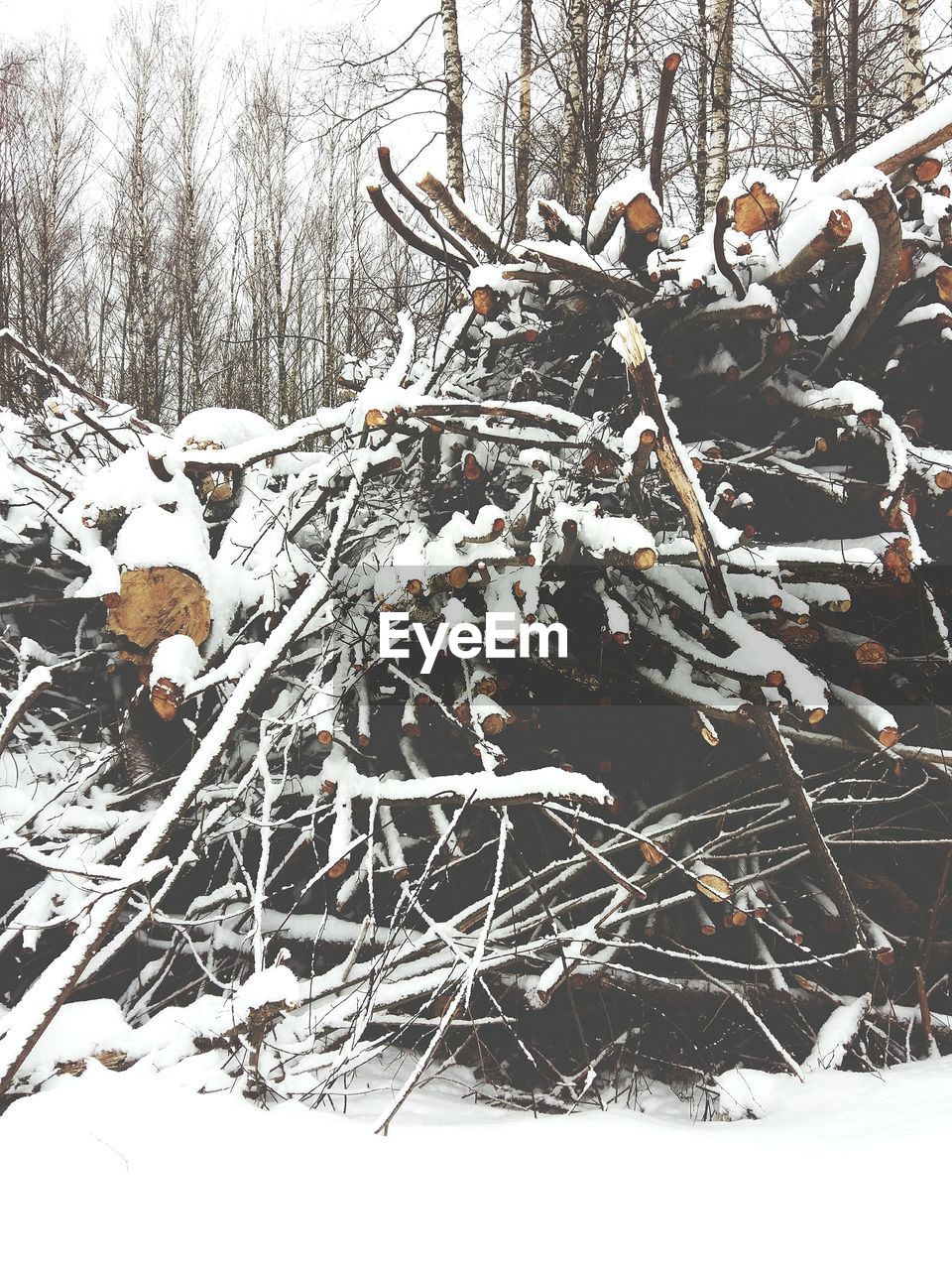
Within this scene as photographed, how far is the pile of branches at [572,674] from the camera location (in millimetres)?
2273

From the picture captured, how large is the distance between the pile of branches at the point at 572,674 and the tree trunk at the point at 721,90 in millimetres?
5410

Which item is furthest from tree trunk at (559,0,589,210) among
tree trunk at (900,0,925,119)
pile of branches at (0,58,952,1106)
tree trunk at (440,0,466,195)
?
pile of branches at (0,58,952,1106)

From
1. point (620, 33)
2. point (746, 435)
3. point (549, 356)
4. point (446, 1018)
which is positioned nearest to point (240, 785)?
point (446, 1018)

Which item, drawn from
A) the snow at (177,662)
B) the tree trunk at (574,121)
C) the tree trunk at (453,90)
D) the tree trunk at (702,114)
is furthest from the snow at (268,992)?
the tree trunk at (453,90)

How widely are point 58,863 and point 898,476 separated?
8.36 ft

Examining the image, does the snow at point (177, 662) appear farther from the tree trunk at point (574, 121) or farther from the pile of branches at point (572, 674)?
the tree trunk at point (574, 121)

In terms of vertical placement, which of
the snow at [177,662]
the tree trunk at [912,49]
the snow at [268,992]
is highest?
the tree trunk at [912,49]

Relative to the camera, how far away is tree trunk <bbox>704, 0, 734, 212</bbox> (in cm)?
716

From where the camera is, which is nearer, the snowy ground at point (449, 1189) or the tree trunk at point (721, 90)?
the snowy ground at point (449, 1189)

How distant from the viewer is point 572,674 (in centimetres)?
250

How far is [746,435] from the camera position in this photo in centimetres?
280

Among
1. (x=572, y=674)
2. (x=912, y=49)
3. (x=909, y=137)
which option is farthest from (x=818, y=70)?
(x=572, y=674)

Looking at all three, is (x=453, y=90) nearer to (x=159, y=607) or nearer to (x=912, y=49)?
(x=912, y=49)

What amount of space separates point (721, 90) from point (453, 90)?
2.58 meters
